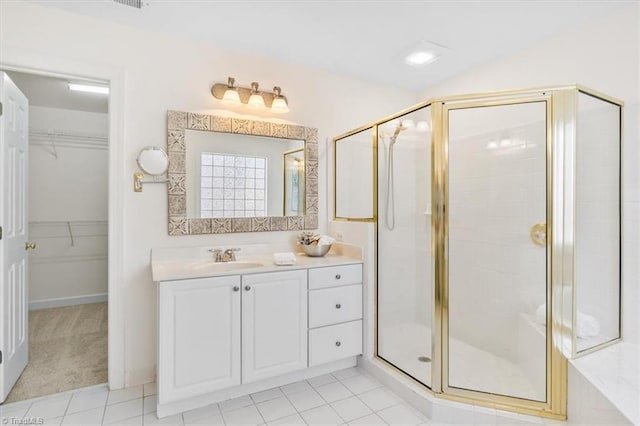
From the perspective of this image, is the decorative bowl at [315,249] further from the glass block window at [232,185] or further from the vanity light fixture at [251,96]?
the vanity light fixture at [251,96]

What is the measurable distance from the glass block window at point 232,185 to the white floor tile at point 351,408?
1479 mm

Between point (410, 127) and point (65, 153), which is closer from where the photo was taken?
point (410, 127)

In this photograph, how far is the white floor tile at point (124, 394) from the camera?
2.12m

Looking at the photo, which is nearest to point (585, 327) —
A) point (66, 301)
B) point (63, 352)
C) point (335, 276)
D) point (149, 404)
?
point (335, 276)

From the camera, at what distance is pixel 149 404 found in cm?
207

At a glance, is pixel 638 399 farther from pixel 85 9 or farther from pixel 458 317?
pixel 85 9

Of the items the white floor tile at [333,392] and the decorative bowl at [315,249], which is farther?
the decorative bowl at [315,249]

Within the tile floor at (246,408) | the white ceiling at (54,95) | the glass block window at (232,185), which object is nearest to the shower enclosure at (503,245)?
the tile floor at (246,408)

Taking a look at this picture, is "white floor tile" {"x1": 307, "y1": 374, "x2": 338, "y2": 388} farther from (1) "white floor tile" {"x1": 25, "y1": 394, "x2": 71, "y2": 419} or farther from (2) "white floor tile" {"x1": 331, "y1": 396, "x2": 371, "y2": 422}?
(1) "white floor tile" {"x1": 25, "y1": 394, "x2": 71, "y2": 419}

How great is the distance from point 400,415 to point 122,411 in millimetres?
1652

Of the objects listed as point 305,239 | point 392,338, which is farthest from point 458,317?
point 305,239

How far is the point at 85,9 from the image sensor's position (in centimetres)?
210

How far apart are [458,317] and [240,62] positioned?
247cm

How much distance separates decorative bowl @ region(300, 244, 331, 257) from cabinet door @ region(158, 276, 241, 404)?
0.74 meters
